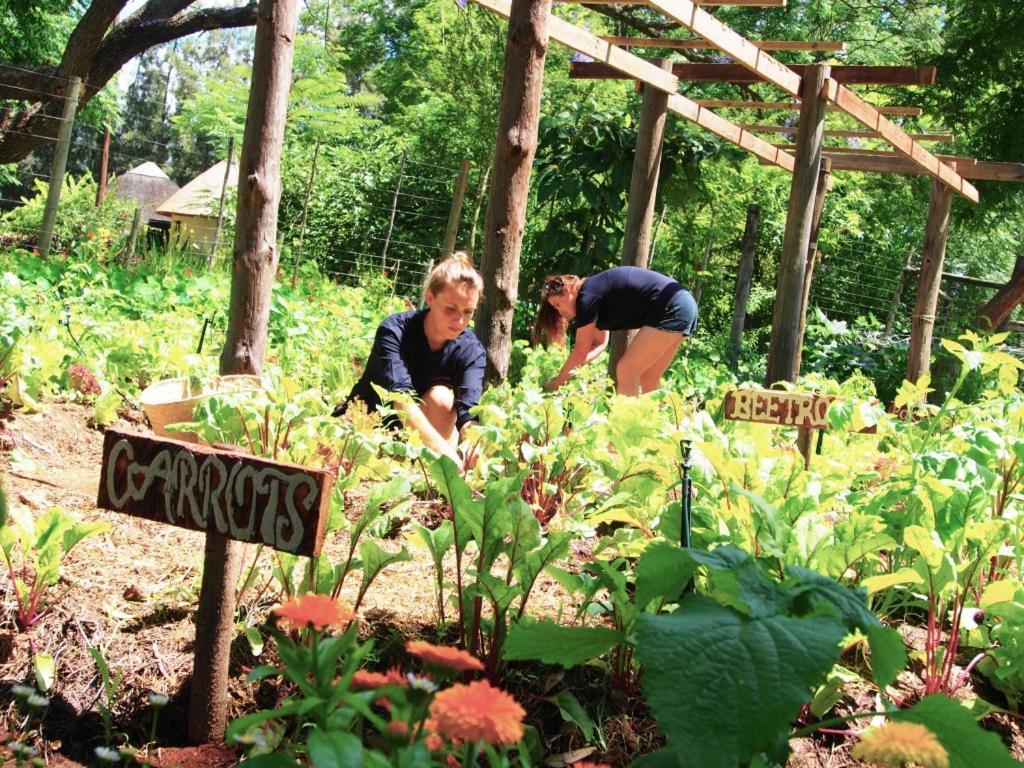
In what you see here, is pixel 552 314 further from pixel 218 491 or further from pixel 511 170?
pixel 218 491

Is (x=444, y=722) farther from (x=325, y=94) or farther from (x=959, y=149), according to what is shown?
(x=325, y=94)

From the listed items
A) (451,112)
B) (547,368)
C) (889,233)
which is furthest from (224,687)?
(889,233)

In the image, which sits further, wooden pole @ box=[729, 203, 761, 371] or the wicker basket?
wooden pole @ box=[729, 203, 761, 371]

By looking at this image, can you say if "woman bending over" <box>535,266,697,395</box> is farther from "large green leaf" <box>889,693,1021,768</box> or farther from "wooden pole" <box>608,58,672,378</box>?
"large green leaf" <box>889,693,1021,768</box>

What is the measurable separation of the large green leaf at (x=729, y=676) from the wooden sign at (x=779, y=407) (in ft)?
5.00

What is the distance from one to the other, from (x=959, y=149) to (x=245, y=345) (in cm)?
1373

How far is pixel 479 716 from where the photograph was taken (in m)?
0.89

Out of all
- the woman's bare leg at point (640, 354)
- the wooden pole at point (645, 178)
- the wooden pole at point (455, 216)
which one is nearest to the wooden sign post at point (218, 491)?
the woman's bare leg at point (640, 354)

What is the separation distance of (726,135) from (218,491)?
676 centimetres

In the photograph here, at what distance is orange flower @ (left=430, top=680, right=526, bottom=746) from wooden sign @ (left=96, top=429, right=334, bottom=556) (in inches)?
26.2

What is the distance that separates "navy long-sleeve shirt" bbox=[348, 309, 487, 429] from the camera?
368 cm

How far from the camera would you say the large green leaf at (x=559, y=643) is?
1.54 metres

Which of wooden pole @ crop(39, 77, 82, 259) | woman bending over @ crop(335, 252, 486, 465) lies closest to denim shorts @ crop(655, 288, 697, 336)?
woman bending over @ crop(335, 252, 486, 465)

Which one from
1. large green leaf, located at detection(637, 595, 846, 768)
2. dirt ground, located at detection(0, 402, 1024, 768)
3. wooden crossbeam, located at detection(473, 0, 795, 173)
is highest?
wooden crossbeam, located at detection(473, 0, 795, 173)
